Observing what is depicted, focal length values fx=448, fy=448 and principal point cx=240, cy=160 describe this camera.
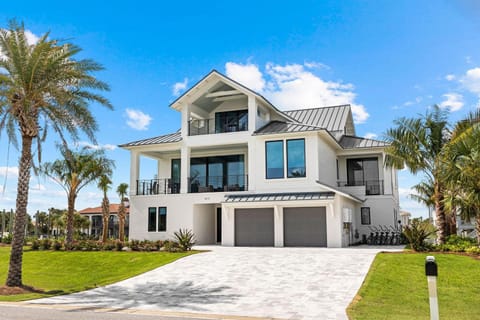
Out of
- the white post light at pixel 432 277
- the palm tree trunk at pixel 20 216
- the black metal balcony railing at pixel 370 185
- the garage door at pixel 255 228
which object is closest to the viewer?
the white post light at pixel 432 277

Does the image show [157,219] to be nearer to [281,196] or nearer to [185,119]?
[185,119]

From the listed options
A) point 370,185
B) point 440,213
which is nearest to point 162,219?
point 370,185

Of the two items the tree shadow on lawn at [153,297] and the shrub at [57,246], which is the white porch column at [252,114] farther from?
the tree shadow on lawn at [153,297]

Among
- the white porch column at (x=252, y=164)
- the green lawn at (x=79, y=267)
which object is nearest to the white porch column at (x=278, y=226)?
the white porch column at (x=252, y=164)

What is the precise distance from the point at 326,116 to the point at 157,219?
48.3ft

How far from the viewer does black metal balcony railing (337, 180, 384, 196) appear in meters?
30.8

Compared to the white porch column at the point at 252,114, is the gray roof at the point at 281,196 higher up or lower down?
lower down

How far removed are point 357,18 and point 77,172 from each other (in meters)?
20.4

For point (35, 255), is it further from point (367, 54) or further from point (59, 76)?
point (367, 54)

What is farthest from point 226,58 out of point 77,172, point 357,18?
point 77,172

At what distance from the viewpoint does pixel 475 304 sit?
11.3 meters

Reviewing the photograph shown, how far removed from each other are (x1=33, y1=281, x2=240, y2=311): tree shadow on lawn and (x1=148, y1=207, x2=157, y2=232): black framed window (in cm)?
1293

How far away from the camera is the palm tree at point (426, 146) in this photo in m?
20.6

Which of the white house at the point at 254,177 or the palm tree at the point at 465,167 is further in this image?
the white house at the point at 254,177
